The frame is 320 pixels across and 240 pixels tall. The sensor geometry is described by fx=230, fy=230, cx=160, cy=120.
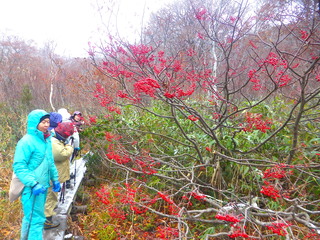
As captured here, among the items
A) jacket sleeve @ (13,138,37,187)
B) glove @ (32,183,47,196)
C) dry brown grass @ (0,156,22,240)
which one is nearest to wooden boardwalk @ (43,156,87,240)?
dry brown grass @ (0,156,22,240)

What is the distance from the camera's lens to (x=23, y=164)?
2.38 metres

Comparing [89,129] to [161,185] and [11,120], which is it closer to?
[161,185]

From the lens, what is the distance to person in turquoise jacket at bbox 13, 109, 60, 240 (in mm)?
2385

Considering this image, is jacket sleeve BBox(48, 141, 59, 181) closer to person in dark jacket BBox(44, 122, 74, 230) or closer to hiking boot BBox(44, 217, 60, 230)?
person in dark jacket BBox(44, 122, 74, 230)

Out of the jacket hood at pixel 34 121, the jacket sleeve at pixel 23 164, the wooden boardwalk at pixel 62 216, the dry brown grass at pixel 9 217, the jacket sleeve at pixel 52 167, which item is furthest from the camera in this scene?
the dry brown grass at pixel 9 217

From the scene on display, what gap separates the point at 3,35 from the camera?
19.8 m

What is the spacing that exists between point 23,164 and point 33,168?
0.16 meters

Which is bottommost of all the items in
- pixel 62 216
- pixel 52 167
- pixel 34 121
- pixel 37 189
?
pixel 62 216

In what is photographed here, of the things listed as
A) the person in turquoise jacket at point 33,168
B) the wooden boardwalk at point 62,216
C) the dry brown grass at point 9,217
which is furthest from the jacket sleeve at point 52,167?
the dry brown grass at point 9,217

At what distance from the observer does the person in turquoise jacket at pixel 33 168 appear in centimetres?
238

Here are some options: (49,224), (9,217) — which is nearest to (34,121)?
(49,224)

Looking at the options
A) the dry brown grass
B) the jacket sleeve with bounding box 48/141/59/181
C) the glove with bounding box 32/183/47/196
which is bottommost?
the dry brown grass

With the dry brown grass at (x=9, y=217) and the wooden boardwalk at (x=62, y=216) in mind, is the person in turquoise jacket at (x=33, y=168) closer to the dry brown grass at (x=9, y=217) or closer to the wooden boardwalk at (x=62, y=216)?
the wooden boardwalk at (x=62, y=216)

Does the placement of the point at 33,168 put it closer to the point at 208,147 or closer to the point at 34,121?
the point at 34,121
